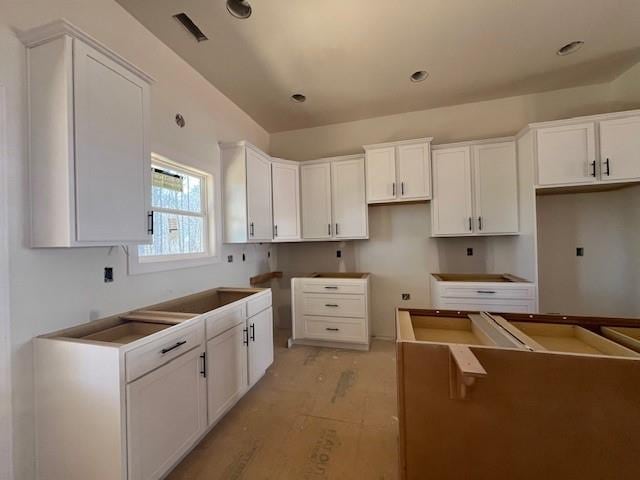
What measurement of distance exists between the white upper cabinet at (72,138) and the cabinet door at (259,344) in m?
1.35

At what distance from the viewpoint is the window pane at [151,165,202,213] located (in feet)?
7.32

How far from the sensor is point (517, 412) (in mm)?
977

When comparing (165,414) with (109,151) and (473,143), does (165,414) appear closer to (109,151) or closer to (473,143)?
(109,151)

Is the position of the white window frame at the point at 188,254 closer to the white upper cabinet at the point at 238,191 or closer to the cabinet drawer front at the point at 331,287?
the white upper cabinet at the point at 238,191

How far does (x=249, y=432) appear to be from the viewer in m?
1.91

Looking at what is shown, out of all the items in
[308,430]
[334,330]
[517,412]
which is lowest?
[308,430]

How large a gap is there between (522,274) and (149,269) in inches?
147

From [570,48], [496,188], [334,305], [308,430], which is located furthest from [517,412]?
[570,48]

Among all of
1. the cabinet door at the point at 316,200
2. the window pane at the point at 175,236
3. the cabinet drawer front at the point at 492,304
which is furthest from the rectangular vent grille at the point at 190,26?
the cabinet drawer front at the point at 492,304

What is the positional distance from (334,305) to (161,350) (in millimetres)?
2138

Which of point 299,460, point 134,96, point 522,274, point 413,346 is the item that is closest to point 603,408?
point 413,346

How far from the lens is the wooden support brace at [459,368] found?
909 millimetres

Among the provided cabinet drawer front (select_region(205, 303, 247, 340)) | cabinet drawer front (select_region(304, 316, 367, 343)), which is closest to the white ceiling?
cabinet drawer front (select_region(205, 303, 247, 340))

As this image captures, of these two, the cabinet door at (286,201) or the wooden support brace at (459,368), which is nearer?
the wooden support brace at (459,368)
